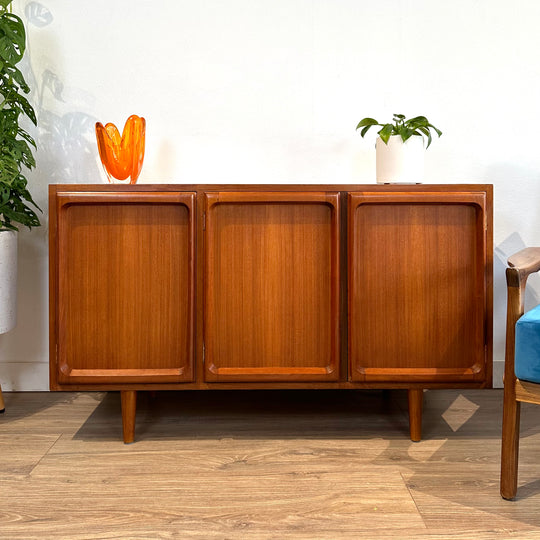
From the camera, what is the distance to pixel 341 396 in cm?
192

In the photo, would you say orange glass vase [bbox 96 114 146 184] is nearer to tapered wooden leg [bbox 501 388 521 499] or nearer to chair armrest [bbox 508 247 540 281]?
chair armrest [bbox 508 247 540 281]

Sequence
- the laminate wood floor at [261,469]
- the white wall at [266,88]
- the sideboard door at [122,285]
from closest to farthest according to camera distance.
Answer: the laminate wood floor at [261,469]
the sideboard door at [122,285]
the white wall at [266,88]

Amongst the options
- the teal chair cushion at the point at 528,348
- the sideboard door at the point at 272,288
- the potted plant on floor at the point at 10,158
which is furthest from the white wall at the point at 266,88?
the teal chair cushion at the point at 528,348

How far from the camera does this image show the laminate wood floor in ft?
3.54

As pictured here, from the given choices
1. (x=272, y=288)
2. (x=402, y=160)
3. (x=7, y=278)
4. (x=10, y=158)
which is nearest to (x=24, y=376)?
(x=7, y=278)

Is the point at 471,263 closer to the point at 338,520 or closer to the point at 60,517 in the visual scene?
the point at 338,520

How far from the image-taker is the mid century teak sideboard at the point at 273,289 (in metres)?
1.47

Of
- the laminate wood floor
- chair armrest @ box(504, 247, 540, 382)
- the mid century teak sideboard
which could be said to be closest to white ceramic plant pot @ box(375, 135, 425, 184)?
the mid century teak sideboard

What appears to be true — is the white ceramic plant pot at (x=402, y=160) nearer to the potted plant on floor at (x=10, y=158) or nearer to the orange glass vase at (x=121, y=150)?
the orange glass vase at (x=121, y=150)

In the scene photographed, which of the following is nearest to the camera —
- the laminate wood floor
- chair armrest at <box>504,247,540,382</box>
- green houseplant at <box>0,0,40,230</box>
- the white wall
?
the laminate wood floor

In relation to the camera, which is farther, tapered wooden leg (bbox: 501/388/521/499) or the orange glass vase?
the orange glass vase

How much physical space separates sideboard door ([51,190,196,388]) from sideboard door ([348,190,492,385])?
1.55ft

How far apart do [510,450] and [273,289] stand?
69 cm

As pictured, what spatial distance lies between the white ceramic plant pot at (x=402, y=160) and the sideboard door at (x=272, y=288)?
24 centimetres
